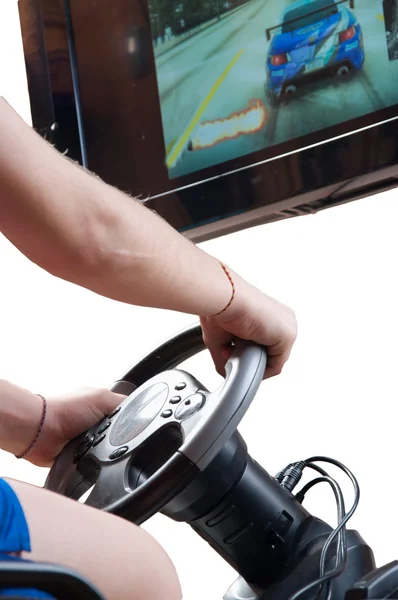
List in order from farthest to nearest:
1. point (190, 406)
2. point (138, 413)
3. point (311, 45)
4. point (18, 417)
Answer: point (311, 45), point (18, 417), point (138, 413), point (190, 406)

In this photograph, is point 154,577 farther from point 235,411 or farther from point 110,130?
point 110,130

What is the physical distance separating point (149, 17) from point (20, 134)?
44.5 inches

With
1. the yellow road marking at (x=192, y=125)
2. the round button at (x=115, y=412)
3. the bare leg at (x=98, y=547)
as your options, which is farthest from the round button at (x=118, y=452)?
the yellow road marking at (x=192, y=125)

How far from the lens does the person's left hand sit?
4.02ft

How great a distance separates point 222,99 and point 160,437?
2.90 feet

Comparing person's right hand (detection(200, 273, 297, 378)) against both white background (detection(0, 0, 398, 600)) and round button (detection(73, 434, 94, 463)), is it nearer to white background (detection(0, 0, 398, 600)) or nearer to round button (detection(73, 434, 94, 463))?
round button (detection(73, 434, 94, 463))

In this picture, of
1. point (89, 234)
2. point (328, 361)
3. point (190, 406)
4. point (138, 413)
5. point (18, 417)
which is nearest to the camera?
point (89, 234)

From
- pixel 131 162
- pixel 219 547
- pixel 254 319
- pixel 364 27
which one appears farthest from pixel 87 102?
pixel 219 547

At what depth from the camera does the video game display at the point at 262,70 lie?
1.40 m

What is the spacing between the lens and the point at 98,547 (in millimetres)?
739

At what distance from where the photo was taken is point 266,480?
1.11m

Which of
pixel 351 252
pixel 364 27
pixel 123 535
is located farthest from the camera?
pixel 351 252

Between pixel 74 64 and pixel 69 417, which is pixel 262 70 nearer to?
pixel 74 64

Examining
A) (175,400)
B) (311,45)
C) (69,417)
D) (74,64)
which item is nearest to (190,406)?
(175,400)
